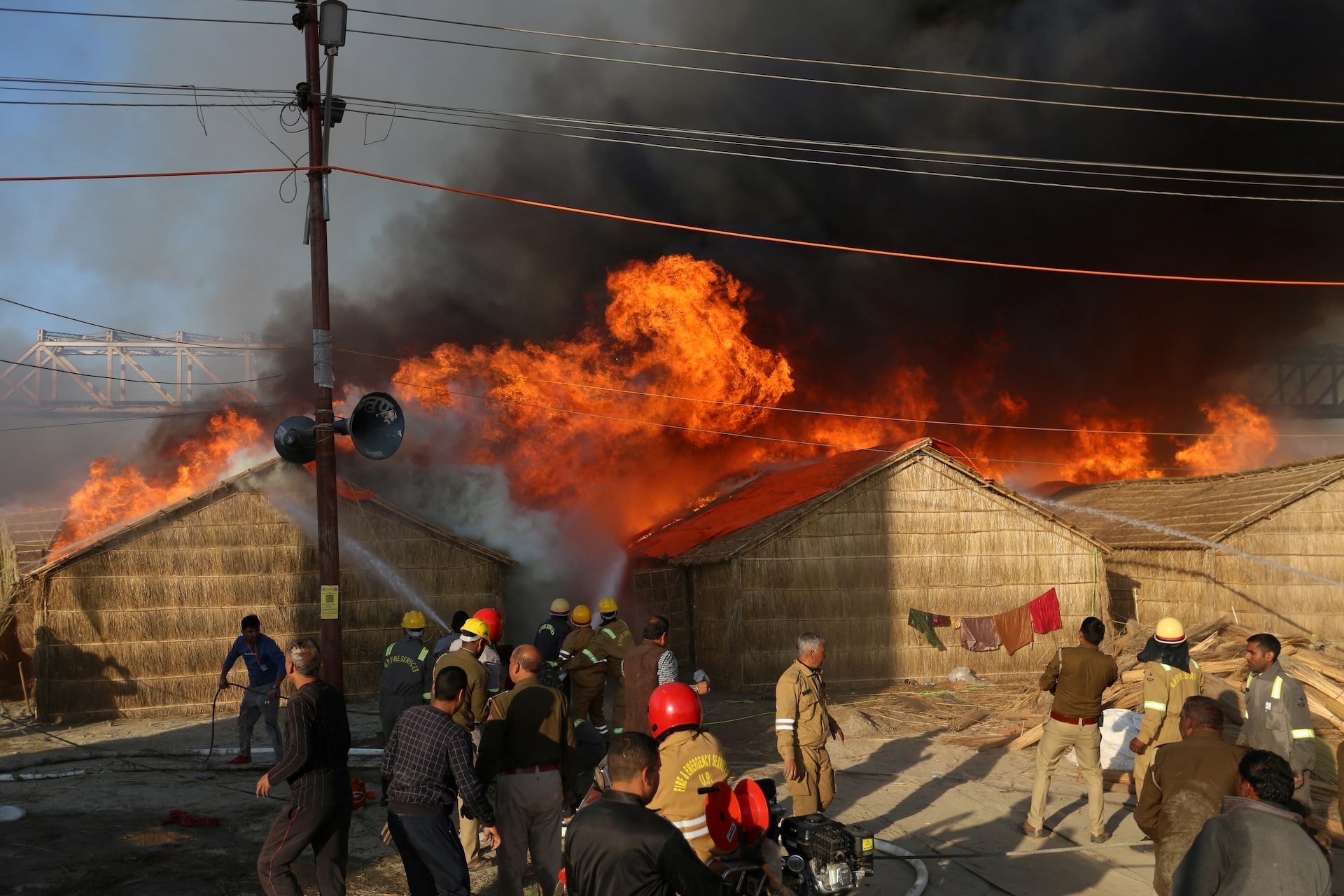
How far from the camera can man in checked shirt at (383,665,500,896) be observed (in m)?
5.72

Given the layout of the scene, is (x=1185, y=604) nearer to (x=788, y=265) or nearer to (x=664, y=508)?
(x=664, y=508)

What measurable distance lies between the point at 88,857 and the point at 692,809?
19.2 feet

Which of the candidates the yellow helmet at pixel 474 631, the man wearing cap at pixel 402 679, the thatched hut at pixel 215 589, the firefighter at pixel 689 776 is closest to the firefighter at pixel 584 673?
the man wearing cap at pixel 402 679

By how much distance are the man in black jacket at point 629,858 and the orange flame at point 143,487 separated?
15.0m

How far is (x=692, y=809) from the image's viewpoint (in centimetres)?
459

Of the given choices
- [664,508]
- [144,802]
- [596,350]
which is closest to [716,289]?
[596,350]

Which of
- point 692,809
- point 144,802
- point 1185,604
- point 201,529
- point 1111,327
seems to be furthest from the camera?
point 1111,327

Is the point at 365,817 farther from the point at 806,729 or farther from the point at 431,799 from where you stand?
the point at 806,729

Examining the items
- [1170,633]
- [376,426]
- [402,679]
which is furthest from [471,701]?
[1170,633]

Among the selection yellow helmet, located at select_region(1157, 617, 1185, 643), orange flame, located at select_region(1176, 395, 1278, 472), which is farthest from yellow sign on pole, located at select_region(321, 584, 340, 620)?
orange flame, located at select_region(1176, 395, 1278, 472)

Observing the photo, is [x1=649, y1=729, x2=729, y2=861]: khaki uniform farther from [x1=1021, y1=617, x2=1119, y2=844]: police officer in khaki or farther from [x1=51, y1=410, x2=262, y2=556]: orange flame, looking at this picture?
[x1=51, y1=410, x2=262, y2=556]: orange flame

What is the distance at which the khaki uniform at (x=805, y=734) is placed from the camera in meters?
7.14

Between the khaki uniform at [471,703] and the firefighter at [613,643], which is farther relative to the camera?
the firefighter at [613,643]

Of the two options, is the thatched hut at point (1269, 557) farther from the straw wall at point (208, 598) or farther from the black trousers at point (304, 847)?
the black trousers at point (304, 847)
